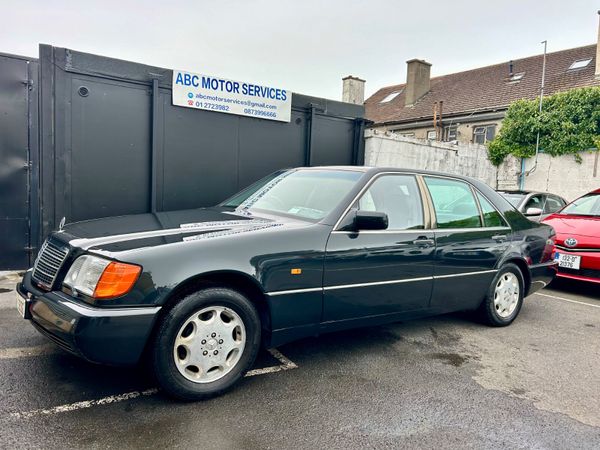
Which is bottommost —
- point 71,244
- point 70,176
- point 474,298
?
point 474,298

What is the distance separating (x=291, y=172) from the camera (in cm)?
448

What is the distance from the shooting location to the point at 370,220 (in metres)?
3.38

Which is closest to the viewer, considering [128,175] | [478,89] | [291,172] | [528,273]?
[291,172]

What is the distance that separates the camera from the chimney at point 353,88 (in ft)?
78.2

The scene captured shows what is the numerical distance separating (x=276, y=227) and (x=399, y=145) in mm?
8180

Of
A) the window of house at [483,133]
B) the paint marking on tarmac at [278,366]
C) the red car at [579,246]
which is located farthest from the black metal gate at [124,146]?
Result: the window of house at [483,133]

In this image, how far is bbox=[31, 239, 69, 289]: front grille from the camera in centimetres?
293

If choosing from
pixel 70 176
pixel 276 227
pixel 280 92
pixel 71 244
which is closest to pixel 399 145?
pixel 280 92

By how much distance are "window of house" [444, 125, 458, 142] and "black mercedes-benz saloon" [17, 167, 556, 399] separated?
18.3 m

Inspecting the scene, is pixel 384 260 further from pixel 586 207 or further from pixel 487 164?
pixel 487 164

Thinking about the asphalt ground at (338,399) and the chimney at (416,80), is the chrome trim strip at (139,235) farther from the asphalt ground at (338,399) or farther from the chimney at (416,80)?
the chimney at (416,80)

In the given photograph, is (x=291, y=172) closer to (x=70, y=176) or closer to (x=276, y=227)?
(x=276, y=227)

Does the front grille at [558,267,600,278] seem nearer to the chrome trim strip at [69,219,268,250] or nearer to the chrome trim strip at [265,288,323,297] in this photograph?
A: the chrome trim strip at [265,288,323,297]

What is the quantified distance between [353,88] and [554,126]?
1080 centimetres
